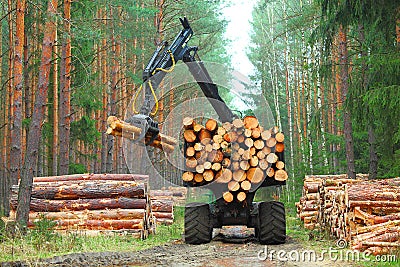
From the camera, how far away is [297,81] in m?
37.8

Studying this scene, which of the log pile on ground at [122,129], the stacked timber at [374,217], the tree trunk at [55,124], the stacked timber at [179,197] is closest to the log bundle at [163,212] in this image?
the tree trunk at [55,124]

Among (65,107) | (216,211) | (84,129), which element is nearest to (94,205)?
(216,211)

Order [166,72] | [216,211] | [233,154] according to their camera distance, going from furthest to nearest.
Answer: [216,211], [233,154], [166,72]

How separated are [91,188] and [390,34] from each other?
8110 mm

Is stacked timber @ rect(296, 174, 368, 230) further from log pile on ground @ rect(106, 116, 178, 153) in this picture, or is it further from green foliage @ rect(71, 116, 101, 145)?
green foliage @ rect(71, 116, 101, 145)

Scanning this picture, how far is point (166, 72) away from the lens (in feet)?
32.8

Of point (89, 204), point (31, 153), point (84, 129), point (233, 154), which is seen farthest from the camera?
point (84, 129)

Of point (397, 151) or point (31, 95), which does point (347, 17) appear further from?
point (31, 95)

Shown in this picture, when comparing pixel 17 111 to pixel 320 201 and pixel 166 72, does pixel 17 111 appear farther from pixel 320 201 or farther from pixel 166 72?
pixel 320 201

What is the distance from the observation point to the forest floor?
7586 millimetres

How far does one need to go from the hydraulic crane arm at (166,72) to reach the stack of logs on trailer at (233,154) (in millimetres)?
1027

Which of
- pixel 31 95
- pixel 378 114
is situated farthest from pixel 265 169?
pixel 31 95

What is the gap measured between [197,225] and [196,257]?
2.00 m

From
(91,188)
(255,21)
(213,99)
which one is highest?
(255,21)
